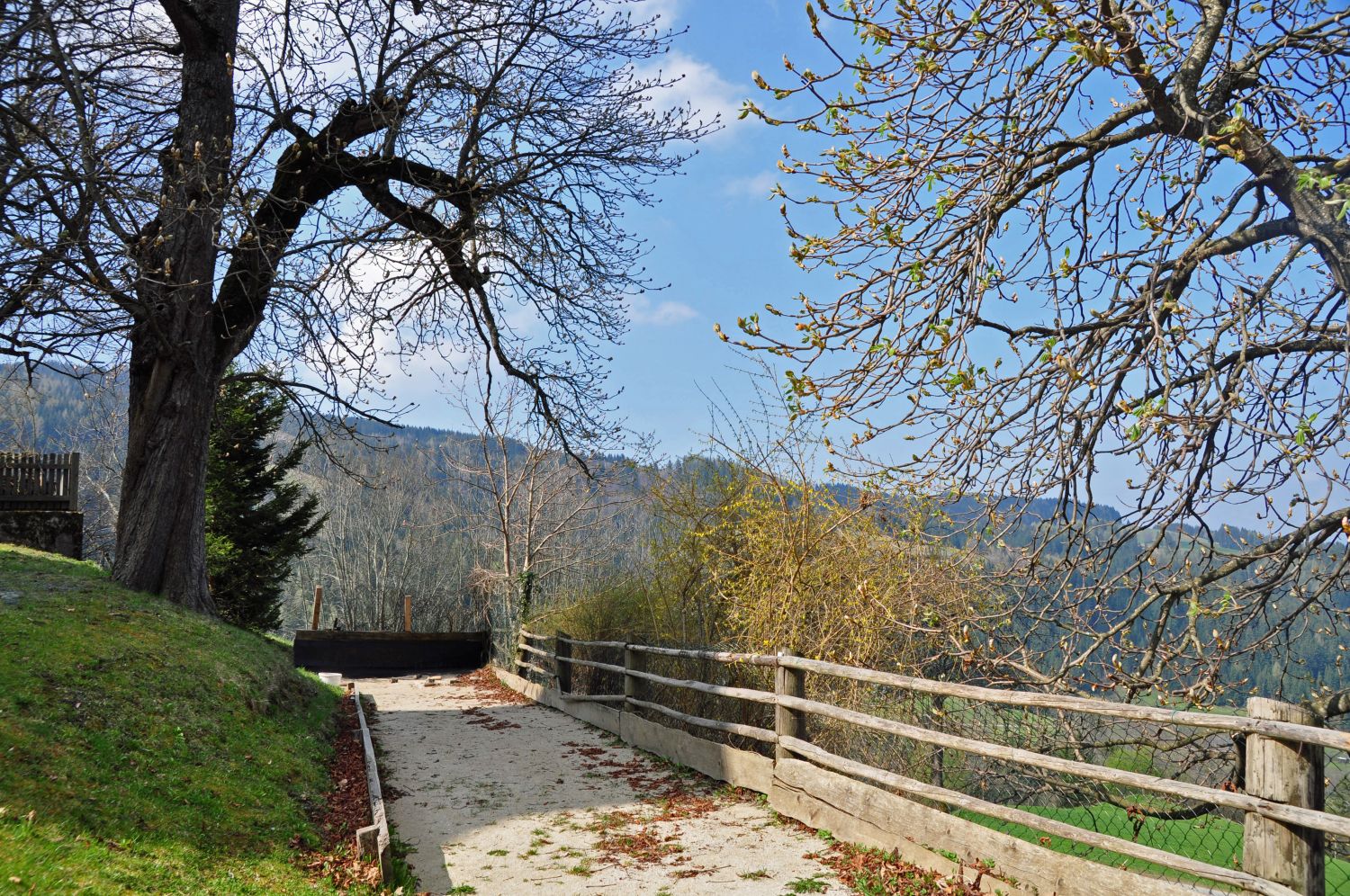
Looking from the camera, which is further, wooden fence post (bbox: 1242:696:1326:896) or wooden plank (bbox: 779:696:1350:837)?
wooden fence post (bbox: 1242:696:1326:896)

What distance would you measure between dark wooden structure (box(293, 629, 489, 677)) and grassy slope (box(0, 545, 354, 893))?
12201mm

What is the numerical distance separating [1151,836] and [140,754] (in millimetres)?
7320

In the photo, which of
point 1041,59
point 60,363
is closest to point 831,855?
point 1041,59

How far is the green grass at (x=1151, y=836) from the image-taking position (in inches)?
251

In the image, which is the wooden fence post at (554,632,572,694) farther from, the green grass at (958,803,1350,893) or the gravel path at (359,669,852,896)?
the green grass at (958,803,1350,893)

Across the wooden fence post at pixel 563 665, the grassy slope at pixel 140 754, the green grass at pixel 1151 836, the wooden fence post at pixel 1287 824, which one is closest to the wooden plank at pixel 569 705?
the wooden fence post at pixel 563 665

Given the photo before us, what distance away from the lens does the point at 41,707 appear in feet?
21.7

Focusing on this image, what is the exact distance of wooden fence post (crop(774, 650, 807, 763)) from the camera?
7.77 m

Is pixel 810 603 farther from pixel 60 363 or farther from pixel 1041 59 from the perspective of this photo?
pixel 60 363

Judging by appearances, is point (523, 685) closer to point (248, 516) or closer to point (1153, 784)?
point (248, 516)

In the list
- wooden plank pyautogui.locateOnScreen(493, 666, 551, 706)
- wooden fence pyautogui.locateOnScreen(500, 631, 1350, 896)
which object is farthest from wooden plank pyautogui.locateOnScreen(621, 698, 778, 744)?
wooden plank pyautogui.locateOnScreen(493, 666, 551, 706)

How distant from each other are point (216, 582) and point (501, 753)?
1536 cm

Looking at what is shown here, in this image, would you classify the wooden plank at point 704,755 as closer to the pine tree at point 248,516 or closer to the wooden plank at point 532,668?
the wooden plank at point 532,668

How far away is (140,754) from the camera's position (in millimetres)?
6699
